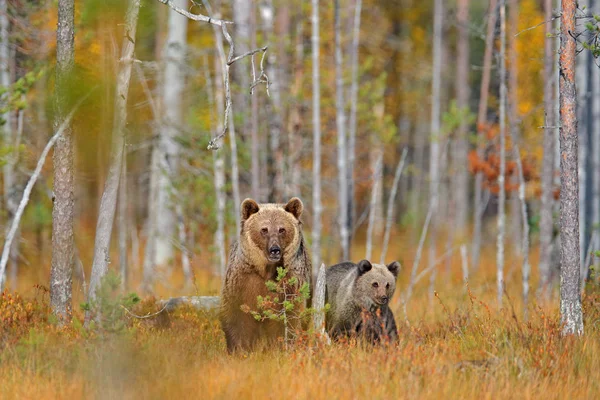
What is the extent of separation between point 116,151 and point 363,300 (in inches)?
122

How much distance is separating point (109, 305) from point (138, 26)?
3.44 meters

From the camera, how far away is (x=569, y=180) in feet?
24.6

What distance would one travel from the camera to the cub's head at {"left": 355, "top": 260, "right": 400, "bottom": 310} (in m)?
8.62

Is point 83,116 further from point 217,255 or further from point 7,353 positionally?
point 217,255

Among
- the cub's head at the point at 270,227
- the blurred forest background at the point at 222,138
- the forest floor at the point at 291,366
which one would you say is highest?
the blurred forest background at the point at 222,138

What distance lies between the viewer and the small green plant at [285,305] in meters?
7.35

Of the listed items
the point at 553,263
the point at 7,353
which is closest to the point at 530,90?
the point at 553,263

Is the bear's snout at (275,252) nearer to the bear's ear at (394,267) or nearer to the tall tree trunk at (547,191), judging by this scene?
the bear's ear at (394,267)

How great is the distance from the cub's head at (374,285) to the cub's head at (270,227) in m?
1.18

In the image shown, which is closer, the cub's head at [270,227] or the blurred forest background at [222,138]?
the cub's head at [270,227]

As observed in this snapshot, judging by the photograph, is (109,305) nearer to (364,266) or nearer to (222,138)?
(364,266)

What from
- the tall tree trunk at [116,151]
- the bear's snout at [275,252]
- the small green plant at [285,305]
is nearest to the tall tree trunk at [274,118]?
the tall tree trunk at [116,151]

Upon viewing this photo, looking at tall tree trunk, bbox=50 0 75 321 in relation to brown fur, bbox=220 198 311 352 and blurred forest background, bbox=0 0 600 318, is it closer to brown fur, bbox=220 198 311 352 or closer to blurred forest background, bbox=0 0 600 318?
blurred forest background, bbox=0 0 600 318

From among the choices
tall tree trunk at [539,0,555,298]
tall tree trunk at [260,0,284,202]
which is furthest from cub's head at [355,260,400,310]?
tall tree trunk at [260,0,284,202]
